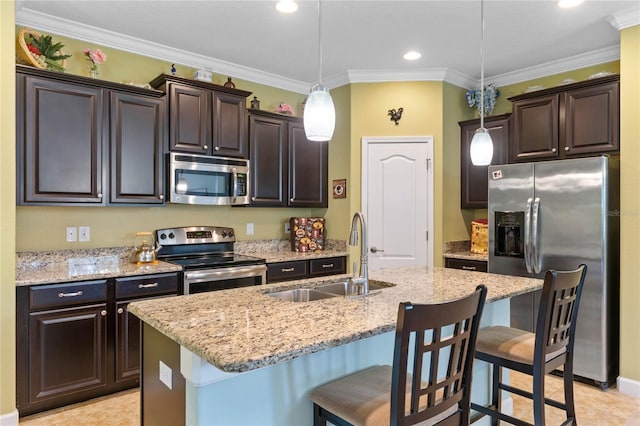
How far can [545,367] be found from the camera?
6.16ft

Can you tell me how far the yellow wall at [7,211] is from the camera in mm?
2352

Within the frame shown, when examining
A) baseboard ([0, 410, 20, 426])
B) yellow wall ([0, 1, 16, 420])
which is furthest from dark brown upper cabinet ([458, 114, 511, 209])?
baseboard ([0, 410, 20, 426])

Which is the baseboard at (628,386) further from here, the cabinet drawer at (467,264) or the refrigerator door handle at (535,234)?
the cabinet drawer at (467,264)

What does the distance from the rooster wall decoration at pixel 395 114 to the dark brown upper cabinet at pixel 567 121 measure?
3.49ft

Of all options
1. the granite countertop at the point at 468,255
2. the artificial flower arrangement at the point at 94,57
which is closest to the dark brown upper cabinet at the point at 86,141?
the artificial flower arrangement at the point at 94,57

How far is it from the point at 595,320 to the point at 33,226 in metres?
4.30

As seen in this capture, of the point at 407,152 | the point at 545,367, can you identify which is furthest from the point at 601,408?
the point at 407,152

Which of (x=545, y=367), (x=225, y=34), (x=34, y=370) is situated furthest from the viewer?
(x=225, y=34)

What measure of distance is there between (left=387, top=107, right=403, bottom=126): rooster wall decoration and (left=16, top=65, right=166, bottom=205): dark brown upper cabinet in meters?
2.26

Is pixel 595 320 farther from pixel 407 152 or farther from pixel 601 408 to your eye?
pixel 407 152

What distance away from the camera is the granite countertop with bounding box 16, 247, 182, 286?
267cm

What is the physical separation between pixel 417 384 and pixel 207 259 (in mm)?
2639

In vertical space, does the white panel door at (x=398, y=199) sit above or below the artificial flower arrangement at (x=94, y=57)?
below

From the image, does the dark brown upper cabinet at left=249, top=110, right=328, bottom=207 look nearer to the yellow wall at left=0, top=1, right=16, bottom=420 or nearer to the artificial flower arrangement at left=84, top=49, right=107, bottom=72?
the artificial flower arrangement at left=84, top=49, right=107, bottom=72
